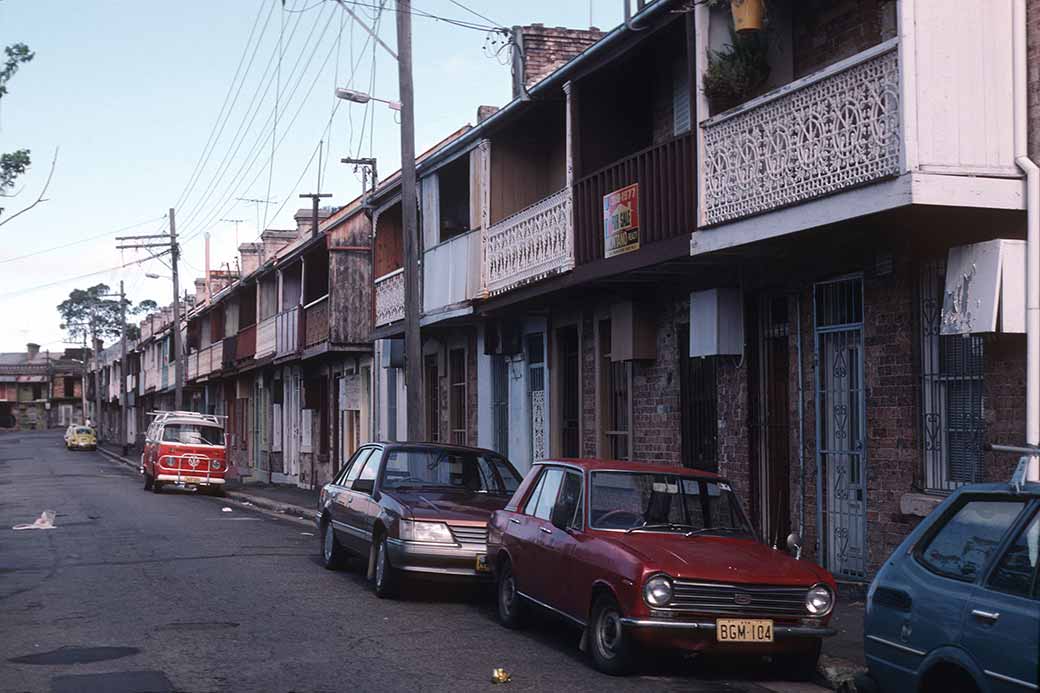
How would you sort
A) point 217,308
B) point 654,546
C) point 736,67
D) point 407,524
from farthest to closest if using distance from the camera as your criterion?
point 217,308 < point 736,67 < point 407,524 < point 654,546

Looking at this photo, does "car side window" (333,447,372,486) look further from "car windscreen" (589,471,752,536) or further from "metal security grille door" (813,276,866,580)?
→ "car windscreen" (589,471,752,536)

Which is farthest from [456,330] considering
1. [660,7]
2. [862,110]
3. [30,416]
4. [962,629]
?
[30,416]

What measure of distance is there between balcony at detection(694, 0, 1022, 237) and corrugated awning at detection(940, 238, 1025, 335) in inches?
16.3

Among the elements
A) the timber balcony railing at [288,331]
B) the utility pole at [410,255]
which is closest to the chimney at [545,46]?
the utility pole at [410,255]

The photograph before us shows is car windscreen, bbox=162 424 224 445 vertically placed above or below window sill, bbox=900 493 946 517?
below

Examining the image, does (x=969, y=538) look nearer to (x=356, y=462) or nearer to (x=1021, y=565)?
(x=1021, y=565)

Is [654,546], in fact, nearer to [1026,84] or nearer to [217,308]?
[1026,84]

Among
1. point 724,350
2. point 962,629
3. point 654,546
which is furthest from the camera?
point 724,350

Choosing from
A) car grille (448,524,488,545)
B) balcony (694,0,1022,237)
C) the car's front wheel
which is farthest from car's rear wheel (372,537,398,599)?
balcony (694,0,1022,237)

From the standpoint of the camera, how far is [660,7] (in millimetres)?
14594

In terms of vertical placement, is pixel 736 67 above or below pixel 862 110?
above

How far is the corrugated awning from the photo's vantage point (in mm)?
10656

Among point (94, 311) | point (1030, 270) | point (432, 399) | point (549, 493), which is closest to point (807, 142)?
point (1030, 270)

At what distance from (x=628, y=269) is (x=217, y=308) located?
4182 centimetres
